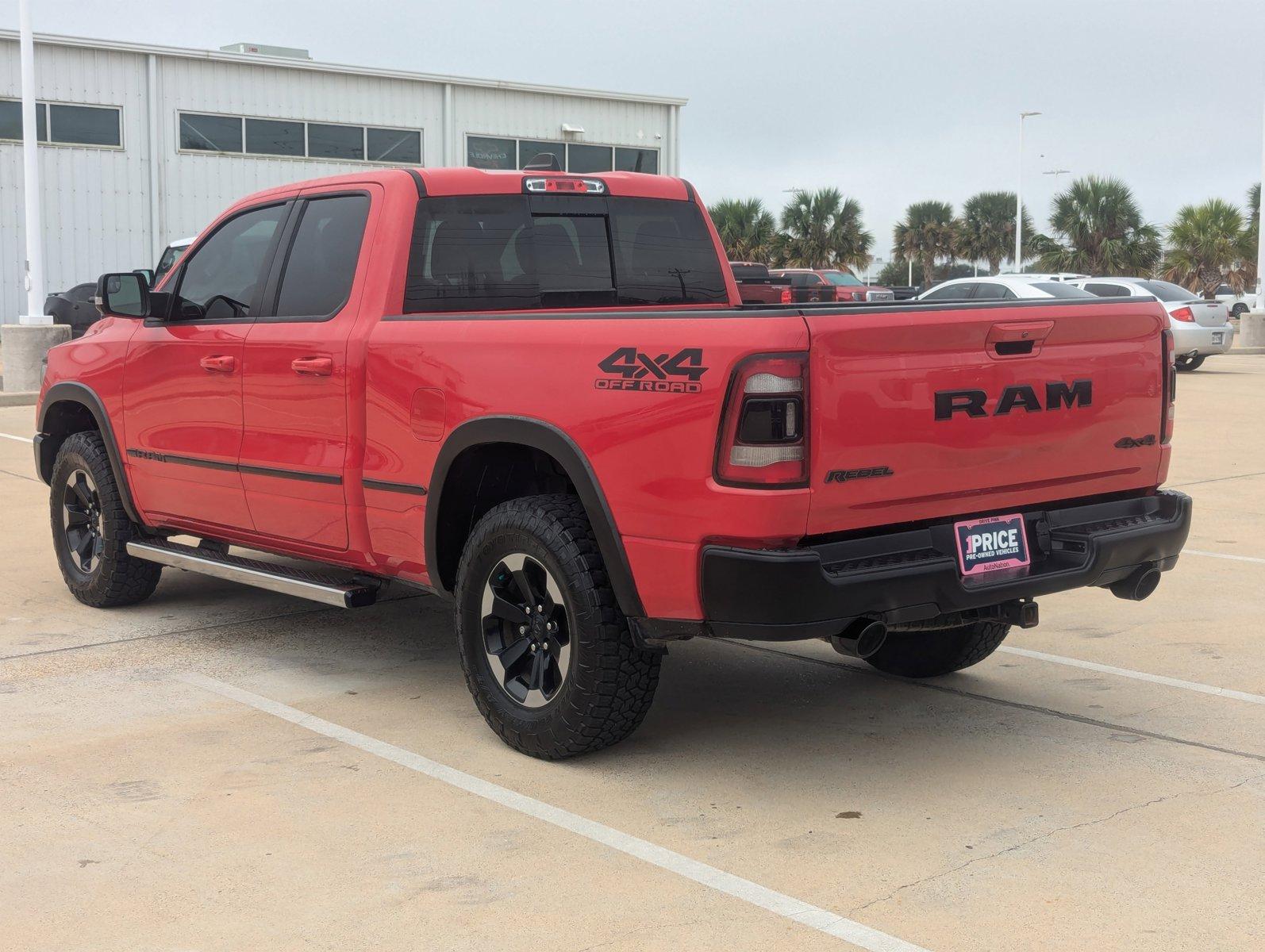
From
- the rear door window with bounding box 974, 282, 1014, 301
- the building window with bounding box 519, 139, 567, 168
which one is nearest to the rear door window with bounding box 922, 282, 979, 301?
the rear door window with bounding box 974, 282, 1014, 301

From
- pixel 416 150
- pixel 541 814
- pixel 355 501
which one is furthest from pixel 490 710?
pixel 416 150

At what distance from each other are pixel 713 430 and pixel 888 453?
0.53m

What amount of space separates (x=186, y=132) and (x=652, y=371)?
30.8 m

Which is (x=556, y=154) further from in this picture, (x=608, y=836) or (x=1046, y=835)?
(x=1046, y=835)

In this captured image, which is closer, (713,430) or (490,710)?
(713,430)

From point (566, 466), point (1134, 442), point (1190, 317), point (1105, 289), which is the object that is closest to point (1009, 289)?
point (1105, 289)

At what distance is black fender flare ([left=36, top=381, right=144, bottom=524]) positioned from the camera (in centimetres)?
675

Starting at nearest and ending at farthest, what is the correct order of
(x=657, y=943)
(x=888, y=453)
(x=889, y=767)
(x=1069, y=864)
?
(x=657, y=943) < (x=1069, y=864) < (x=888, y=453) < (x=889, y=767)

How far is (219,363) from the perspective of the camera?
5941 mm

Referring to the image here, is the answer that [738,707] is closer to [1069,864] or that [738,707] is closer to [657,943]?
[1069,864]

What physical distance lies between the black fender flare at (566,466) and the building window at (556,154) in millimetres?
31236

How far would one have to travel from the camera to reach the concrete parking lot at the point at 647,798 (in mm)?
3553

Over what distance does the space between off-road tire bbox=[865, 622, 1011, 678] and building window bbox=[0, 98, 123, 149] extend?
28999mm

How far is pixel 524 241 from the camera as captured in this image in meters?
5.76
